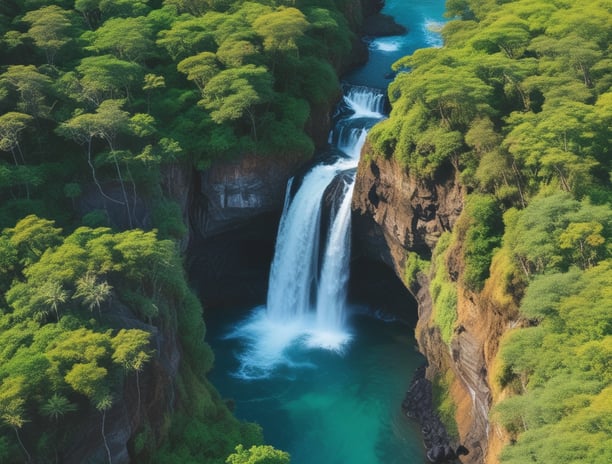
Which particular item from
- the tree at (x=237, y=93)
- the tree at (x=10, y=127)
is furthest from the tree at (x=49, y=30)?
the tree at (x=237, y=93)

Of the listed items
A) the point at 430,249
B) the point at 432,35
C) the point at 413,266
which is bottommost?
the point at 413,266

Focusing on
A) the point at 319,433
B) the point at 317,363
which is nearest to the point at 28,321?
the point at 319,433

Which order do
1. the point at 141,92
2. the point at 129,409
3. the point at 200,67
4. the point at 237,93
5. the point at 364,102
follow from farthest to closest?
the point at 364,102
the point at 141,92
the point at 200,67
the point at 237,93
the point at 129,409

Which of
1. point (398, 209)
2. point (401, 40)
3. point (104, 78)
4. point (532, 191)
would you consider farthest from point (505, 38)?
point (401, 40)

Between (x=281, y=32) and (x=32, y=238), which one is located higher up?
(x=281, y=32)

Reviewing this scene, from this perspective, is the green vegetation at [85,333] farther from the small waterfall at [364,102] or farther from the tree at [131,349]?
the small waterfall at [364,102]

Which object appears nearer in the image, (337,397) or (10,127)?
(10,127)

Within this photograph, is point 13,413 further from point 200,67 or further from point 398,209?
point 200,67
